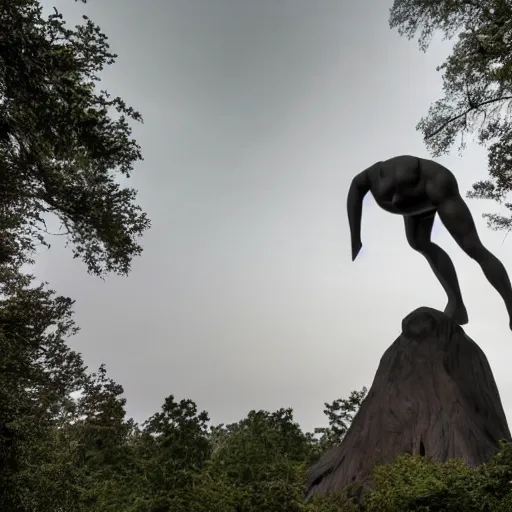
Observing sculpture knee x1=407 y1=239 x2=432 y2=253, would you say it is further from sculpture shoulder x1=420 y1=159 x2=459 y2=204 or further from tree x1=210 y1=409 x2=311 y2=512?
tree x1=210 y1=409 x2=311 y2=512

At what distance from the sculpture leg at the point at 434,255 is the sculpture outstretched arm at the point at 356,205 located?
33.0 inches

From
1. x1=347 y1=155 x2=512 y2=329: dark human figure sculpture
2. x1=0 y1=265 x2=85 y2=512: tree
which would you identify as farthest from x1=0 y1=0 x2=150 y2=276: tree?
x1=347 y1=155 x2=512 y2=329: dark human figure sculpture

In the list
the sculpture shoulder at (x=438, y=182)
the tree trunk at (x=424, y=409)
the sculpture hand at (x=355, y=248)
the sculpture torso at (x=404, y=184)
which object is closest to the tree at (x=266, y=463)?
the tree trunk at (x=424, y=409)

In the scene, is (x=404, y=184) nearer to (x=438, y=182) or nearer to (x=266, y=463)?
(x=438, y=182)

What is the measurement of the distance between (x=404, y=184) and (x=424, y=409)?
9.91ft

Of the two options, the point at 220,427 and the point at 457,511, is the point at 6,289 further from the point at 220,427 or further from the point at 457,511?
the point at 457,511

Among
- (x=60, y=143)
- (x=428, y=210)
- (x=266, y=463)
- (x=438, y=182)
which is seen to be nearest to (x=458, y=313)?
(x=428, y=210)

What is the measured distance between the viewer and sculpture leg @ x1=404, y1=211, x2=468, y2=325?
7480 millimetres

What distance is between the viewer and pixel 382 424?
584cm

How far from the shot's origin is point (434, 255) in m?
7.74

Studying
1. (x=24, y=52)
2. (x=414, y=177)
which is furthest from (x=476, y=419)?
(x=24, y=52)

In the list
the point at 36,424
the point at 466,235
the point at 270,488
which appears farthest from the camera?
the point at 36,424

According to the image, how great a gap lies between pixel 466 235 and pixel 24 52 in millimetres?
5916

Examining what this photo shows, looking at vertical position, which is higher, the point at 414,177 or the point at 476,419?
the point at 414,177
